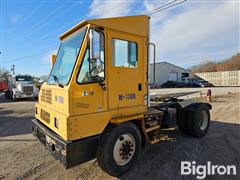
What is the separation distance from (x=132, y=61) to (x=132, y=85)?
507mm

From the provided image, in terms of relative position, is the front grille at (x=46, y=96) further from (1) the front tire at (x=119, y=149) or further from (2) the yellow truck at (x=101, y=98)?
(1) the front tire at (x=119, y=149)

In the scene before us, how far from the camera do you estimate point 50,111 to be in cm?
355

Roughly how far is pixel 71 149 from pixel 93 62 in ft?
4.76

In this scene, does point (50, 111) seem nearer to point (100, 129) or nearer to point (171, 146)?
point (100, 129)

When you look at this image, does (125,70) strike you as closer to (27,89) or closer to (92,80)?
(92,80)

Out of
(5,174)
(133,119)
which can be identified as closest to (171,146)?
(133,119)

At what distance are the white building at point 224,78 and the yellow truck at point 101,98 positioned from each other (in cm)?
4245

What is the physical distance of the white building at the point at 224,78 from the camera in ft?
129

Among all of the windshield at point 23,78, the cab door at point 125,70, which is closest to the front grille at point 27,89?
the windshield at point 23,78

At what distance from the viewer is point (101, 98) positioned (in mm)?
3320

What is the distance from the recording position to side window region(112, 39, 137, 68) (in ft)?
11.6

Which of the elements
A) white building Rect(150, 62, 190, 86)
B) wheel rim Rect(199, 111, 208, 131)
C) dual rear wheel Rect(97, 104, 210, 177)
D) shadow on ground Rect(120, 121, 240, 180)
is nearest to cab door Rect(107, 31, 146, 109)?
dual rear wheel Rect(97, 104, 210, 177)

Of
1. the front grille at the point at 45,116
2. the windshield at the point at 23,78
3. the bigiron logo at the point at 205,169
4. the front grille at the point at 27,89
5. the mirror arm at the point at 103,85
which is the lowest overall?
the bigiron logo at the point at 205,169

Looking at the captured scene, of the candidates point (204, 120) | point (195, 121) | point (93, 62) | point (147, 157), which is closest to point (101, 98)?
point (93, 62)
